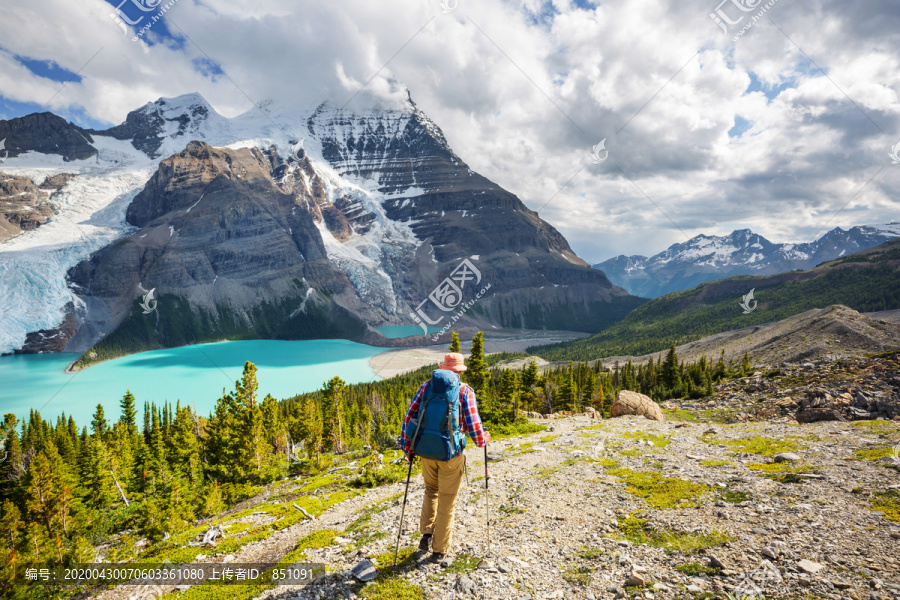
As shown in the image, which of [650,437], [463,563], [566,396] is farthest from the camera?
[566,396]

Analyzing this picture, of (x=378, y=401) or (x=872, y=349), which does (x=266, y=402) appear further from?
(x=872, y=349)

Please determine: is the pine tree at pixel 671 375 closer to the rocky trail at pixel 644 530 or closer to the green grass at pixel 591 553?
the rocky trail at pixel 644 530

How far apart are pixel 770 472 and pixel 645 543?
6.85 metres

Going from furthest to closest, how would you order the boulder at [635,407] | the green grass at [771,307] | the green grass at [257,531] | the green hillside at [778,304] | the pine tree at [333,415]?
1. the green hillside at [778,304]
2. the green grass at [771,307]
3. the pine tree at [333,415]
4. the boulder at [635,407]
5. the green grass at [257,531]

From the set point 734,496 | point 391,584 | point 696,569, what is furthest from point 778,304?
point 391,584

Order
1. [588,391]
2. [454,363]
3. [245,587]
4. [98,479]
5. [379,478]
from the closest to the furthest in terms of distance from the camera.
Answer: [245,587], [454,363], [379,478], [98,479], [588,391]

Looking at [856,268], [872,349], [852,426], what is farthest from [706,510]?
[856,268]

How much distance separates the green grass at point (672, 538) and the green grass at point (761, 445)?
Result: 943 cm

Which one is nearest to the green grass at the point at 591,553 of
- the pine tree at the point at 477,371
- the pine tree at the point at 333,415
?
the pine tree at the point at 477,371

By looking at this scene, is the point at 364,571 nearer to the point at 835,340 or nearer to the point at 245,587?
the point at 245,587

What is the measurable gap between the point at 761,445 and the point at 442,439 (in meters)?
16.5

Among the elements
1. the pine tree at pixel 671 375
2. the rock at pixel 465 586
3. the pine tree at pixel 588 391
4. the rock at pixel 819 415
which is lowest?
the pine tree at pixel 588 391

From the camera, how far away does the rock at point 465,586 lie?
6.09 m

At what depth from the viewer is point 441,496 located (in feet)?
23.0
